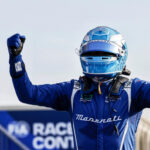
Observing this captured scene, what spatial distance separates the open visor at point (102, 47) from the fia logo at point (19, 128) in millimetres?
6754

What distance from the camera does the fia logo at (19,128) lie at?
12.9 metres

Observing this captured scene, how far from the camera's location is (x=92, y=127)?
6219 millimetres

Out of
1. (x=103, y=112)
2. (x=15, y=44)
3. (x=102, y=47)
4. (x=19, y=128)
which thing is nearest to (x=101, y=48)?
(x=102, y=47)

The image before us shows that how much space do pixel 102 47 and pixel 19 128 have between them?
22.9ft

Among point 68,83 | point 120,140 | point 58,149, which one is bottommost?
point 58,149

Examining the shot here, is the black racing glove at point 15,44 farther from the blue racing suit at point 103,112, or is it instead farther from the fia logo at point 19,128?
the fia logo at point 19,128

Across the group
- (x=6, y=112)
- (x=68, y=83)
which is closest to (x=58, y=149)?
(x=6, y=112)

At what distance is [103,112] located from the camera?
622 cm

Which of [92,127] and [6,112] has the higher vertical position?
[92,127]

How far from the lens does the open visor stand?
246 inches

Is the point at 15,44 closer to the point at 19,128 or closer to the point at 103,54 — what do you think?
the point at 103,54

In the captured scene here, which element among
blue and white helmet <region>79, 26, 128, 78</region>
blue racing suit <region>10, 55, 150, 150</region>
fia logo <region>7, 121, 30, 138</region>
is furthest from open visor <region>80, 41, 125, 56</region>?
fia logo <region>7, 121, 30, 138</region>

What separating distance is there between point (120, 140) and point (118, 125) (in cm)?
13

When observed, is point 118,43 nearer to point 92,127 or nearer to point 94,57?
point 94,57
